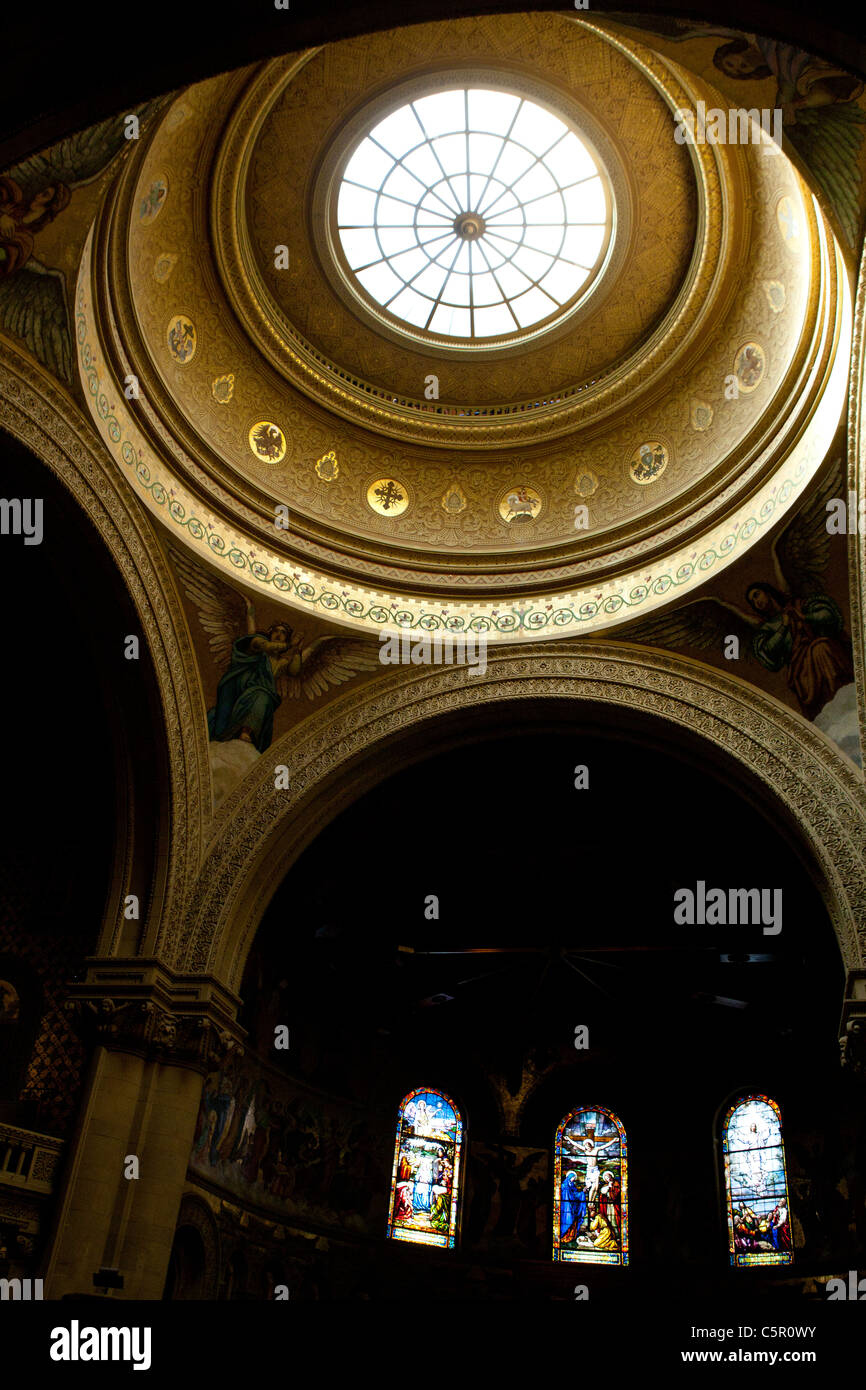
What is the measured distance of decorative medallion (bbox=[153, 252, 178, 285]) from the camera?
1248 cm

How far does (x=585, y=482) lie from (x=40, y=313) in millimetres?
7168

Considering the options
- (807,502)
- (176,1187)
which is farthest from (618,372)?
(176,1187)

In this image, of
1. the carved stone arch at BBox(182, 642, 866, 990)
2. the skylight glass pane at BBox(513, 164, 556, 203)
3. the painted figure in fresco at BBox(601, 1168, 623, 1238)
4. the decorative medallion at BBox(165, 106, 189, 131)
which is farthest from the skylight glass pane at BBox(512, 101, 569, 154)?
the painted figure in fresco at BBox(601, 1168, 623, 1238)

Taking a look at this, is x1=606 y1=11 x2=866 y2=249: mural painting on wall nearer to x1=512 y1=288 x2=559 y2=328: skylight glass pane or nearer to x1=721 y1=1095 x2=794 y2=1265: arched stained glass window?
x1=512 y1=288 x2=559 y2=328: skylight glass pane

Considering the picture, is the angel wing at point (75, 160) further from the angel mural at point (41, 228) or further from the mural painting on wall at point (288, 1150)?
the mural painting on wall at point (288, 1150)

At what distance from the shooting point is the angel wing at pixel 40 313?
33.0 feet

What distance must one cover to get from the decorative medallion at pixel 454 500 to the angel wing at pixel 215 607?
3.37m

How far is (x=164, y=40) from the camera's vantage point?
180 inches

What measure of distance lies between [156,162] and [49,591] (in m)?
4.72

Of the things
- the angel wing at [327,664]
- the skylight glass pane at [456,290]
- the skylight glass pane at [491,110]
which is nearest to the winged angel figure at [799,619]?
the angel wing at [327,664]

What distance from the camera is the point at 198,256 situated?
42.9 feet

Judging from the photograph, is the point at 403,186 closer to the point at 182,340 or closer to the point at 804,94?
the point at 182,340
